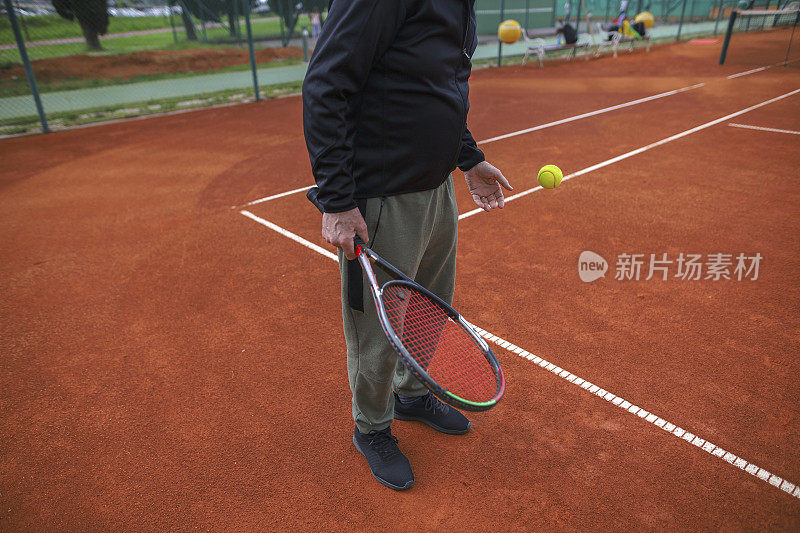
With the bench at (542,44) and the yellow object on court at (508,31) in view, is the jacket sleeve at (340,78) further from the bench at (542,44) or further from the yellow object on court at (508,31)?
the bench at (542,44)

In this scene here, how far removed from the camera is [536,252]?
14.8 ft

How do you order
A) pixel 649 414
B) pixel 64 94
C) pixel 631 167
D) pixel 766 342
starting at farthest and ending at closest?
pixel 64 94
pixel 631 167
pixel 766 342
pixel 649 414

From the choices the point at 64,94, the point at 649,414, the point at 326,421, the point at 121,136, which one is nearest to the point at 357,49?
the point at 326,421

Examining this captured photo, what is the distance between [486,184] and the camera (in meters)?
2.62

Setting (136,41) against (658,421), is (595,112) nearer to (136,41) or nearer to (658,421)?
(658,421)

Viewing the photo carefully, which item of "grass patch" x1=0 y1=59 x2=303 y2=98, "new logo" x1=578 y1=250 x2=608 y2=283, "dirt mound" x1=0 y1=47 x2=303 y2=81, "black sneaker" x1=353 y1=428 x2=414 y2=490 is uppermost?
"dirt mound" x1=0 y1=47 x2=303 y2=81

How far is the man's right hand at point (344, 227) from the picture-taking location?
191 centimetres

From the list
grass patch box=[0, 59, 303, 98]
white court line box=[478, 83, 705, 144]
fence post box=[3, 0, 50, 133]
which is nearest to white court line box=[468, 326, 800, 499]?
white court line box=[478, 83, 705, 144]

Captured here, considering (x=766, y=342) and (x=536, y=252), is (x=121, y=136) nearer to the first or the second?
(x=536, y=252)

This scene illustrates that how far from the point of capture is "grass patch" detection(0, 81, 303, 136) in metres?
9.65

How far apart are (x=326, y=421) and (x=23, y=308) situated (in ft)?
8.84

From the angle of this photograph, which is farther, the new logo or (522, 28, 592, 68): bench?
(522, 28, 592, 68): bench

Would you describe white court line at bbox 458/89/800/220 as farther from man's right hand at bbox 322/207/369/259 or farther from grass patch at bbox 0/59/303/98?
grass patch at bbox 0/59/303/98

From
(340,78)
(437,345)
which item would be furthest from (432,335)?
(340,78)
